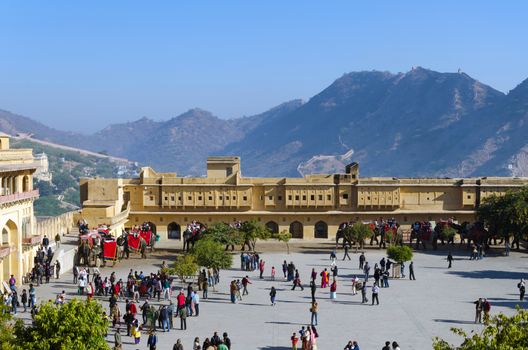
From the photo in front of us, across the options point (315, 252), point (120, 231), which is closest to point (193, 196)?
point (120, 231)

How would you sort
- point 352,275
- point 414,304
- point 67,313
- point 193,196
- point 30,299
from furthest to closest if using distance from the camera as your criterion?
point 193,196, point 352,275, point 414,304, point 30,299, point 67,313

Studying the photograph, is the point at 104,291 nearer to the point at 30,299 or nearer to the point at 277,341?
the point at 30,299

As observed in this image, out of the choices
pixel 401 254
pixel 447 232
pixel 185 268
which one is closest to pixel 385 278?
pixel 401 254

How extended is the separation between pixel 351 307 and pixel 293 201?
23911 millimetres

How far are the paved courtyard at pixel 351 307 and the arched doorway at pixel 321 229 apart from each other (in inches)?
473

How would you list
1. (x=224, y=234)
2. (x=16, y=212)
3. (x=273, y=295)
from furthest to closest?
(x=224, y=234), (x=16, y=212), (x=273, y=295)

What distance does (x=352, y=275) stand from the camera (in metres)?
39.0

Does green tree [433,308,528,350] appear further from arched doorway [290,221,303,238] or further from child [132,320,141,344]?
arched doorway [290,221,303,238]

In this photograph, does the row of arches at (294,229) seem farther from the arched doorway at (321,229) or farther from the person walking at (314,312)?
the person walking at (314,312)

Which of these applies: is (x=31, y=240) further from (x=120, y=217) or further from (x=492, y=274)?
(x=492, y=274)

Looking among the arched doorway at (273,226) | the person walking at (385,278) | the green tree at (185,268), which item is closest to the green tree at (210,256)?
the green tree at (185,268)

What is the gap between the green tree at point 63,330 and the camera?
733 inches

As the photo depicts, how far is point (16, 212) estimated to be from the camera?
36.2m

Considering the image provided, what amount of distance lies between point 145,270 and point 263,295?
789 cm
